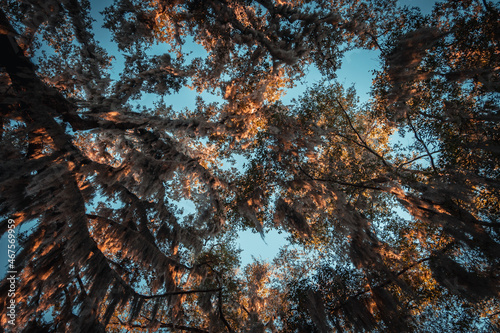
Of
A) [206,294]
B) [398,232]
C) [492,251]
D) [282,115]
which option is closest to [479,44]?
[492,251]

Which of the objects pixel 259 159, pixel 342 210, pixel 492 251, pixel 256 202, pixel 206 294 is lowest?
pixel 492 251

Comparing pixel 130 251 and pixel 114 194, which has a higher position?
pixel 114 194

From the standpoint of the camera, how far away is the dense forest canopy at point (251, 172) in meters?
4.99

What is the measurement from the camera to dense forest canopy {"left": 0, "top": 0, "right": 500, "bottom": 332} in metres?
4.99

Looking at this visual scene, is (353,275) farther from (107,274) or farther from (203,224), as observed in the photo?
(107,274)

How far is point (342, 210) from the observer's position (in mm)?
7367

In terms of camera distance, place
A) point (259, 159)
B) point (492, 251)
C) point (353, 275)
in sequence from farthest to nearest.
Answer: point (259, 159), point (353, 275), point (492, 251)

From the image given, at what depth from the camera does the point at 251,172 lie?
30.2ft

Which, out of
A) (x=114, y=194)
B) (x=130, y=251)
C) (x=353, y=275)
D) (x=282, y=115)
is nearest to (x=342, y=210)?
(x=353, y=275)

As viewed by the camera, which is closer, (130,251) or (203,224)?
(130,251)

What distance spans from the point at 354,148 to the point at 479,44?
5359mm

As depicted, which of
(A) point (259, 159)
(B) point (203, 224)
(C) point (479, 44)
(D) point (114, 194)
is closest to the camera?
(C) point (479, 44)

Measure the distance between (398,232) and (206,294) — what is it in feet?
30.7

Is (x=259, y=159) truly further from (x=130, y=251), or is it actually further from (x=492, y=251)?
(x=492, y=251)
